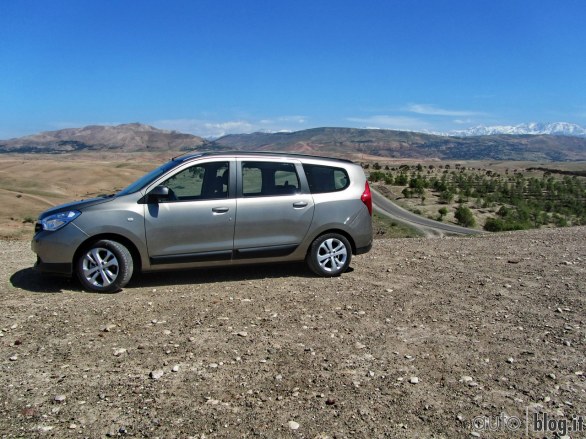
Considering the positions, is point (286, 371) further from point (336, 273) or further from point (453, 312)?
point (336, 273)

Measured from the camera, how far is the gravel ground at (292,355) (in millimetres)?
3771

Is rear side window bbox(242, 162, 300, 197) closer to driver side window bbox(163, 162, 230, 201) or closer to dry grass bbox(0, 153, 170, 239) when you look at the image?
driver side window bbox(163, 162, 230, 201)

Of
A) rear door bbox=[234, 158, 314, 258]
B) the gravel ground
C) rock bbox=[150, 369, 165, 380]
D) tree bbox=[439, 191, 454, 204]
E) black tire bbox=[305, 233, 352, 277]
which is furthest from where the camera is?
tree bbox=[439, 191, 454, 204]

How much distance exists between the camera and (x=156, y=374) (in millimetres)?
4414

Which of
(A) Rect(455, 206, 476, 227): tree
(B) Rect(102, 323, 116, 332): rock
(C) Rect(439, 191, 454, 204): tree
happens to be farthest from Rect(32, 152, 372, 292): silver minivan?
(C) Rect(439, 191, 454, 204): tree

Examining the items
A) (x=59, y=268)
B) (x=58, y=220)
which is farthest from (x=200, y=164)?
(x=59, y=268)

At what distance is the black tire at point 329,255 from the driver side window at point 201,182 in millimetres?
1536

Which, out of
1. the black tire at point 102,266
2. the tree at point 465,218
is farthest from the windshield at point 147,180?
the tree at point 465,218

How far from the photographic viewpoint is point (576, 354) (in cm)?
500

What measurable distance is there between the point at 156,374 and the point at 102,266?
2.67 meters

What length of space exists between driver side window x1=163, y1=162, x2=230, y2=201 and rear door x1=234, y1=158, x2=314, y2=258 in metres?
0.22

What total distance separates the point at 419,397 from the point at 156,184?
4436 millimetres

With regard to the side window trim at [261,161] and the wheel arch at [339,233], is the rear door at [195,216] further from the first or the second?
the wheel arch at [339,233]

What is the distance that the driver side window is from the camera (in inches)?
277
